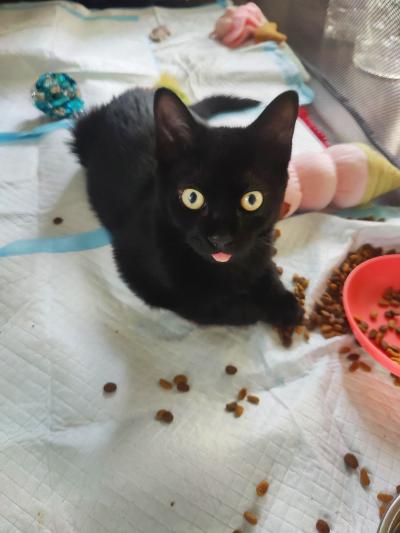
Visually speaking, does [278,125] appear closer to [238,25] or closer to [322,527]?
[322,527]

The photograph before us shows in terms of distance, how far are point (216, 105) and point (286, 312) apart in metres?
0.78

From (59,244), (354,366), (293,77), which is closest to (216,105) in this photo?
(293,77)

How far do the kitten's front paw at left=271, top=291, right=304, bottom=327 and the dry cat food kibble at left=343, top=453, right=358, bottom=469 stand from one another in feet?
0.91

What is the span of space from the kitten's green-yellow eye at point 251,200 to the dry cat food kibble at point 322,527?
0.52m

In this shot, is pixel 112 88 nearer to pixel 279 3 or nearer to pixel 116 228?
pixel 116 228

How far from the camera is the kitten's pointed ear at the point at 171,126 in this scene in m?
0.72

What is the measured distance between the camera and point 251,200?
723 millimetres

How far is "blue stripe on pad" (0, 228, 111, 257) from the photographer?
3.56 feet

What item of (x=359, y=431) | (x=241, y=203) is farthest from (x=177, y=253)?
(x=359, y=431)

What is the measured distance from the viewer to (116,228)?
1072 millimetres

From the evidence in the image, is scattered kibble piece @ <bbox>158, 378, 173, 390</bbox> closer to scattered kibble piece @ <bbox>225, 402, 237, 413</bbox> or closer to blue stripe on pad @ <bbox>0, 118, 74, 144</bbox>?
scattered kibble piece @ <bbox>225, 402, 237, 413</bbox>

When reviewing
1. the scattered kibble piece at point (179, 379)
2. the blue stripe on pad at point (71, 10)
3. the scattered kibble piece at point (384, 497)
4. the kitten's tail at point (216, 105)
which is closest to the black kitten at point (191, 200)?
the scattered kibble piece at point (179, 379)

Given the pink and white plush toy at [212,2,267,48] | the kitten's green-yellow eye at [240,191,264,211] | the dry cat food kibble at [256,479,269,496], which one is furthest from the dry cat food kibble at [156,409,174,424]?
the pink and white plush toy at [212,2,267,48]

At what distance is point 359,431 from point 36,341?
0.66 metres
